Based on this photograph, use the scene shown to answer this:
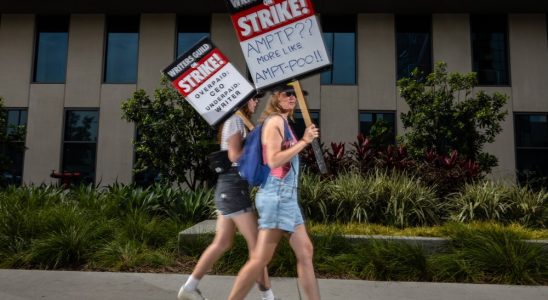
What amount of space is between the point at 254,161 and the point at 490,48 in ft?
46.2

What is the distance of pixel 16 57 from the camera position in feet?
48.6

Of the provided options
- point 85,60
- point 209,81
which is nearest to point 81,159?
point 85,60

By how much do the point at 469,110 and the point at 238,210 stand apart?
854 cm

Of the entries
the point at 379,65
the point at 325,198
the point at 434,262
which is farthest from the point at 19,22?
the point at 434,262

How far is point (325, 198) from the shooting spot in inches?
273

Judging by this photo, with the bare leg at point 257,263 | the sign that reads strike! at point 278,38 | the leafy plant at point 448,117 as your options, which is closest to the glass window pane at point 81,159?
the leafy plant at point 448,117

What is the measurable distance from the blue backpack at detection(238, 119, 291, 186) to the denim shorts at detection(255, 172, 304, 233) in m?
0.07

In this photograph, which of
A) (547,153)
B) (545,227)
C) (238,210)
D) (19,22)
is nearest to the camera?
(238,210)

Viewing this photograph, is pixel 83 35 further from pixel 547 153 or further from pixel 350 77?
pixel 547 153

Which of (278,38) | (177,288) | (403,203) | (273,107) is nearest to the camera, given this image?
(273,107)

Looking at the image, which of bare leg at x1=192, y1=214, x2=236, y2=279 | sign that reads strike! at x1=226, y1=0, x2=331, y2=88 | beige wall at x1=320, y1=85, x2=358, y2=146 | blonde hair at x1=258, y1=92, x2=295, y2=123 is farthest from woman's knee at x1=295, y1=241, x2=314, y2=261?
beige wall at x1=320, y1=85, x2=358, y2=146

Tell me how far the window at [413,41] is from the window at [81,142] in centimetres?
1053

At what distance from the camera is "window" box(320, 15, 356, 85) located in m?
14.5

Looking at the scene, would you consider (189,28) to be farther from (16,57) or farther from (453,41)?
(453,41)
